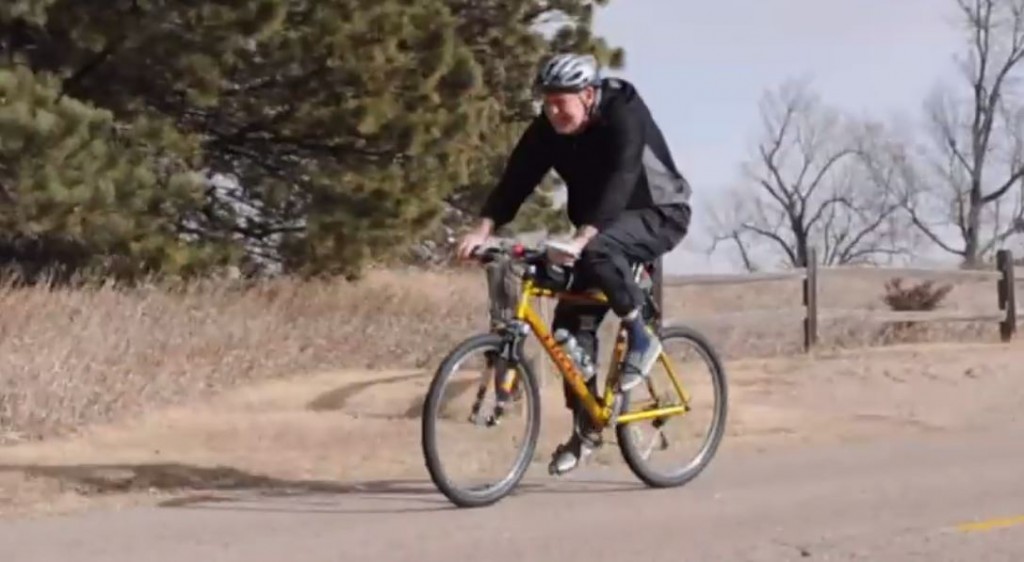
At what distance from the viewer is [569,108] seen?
26.8ft

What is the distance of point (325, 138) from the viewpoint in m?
19.7

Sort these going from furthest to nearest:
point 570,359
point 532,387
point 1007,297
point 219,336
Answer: point 1007,297 < point 219,336 < point 570,359 < point 532,387

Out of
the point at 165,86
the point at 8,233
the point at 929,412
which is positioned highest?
the point at 165,86

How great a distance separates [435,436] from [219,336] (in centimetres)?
815

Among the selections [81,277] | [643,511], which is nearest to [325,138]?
[81,277]

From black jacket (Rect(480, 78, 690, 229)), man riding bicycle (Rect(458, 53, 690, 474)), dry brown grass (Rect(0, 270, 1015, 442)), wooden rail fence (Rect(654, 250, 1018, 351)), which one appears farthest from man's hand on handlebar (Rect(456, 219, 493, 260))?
wooden rail fence (Rect(654, 250, 1018, 351))

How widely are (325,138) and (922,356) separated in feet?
21.7

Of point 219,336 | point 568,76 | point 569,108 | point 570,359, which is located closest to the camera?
point 568,76

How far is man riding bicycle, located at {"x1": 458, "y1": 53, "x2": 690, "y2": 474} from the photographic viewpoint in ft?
26.7

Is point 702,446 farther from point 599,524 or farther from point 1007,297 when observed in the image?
point 1007,297

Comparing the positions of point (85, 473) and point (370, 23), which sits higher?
point (370, 23)

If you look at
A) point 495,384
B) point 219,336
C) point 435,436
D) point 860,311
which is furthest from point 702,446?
point 860,311

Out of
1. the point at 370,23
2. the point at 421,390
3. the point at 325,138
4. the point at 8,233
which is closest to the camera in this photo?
the point at 421,390

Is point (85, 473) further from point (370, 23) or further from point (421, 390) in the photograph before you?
point (370, 23)
